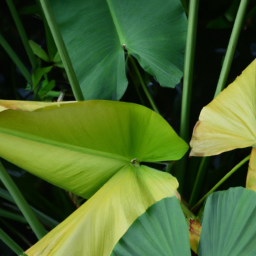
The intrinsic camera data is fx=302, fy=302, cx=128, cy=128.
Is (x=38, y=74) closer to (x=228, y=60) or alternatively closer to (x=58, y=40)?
(x=58, y=40)

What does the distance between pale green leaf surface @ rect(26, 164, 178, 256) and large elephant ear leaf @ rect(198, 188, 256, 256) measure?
0.25 ft

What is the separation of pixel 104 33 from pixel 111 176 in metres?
0.30

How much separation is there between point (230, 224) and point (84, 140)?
224 millimetres

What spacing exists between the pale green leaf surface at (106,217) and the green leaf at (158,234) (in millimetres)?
54

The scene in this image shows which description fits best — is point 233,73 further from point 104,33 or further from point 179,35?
point 104,33

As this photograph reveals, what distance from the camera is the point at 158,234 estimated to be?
1.11ft

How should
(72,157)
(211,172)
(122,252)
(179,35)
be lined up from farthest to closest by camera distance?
(211,172) < (179,35) < (72,157) < (122,252)

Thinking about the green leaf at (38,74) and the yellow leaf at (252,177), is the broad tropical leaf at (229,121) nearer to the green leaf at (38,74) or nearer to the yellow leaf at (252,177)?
the yellow leaf at (252,177)

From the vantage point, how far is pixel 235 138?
0.42 m

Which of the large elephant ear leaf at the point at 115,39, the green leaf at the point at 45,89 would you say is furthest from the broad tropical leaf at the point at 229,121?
the green leaf at the point at 45,89

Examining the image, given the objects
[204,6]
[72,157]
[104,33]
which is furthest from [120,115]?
[204,6]

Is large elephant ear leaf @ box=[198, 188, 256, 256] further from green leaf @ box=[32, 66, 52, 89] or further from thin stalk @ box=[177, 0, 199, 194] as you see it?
green leaf @ box=[32, 66, 52, 89]

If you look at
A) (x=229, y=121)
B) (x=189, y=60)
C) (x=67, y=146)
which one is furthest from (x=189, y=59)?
(x=67, y=146)

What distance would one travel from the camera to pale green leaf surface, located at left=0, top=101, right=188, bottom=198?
41 cm
